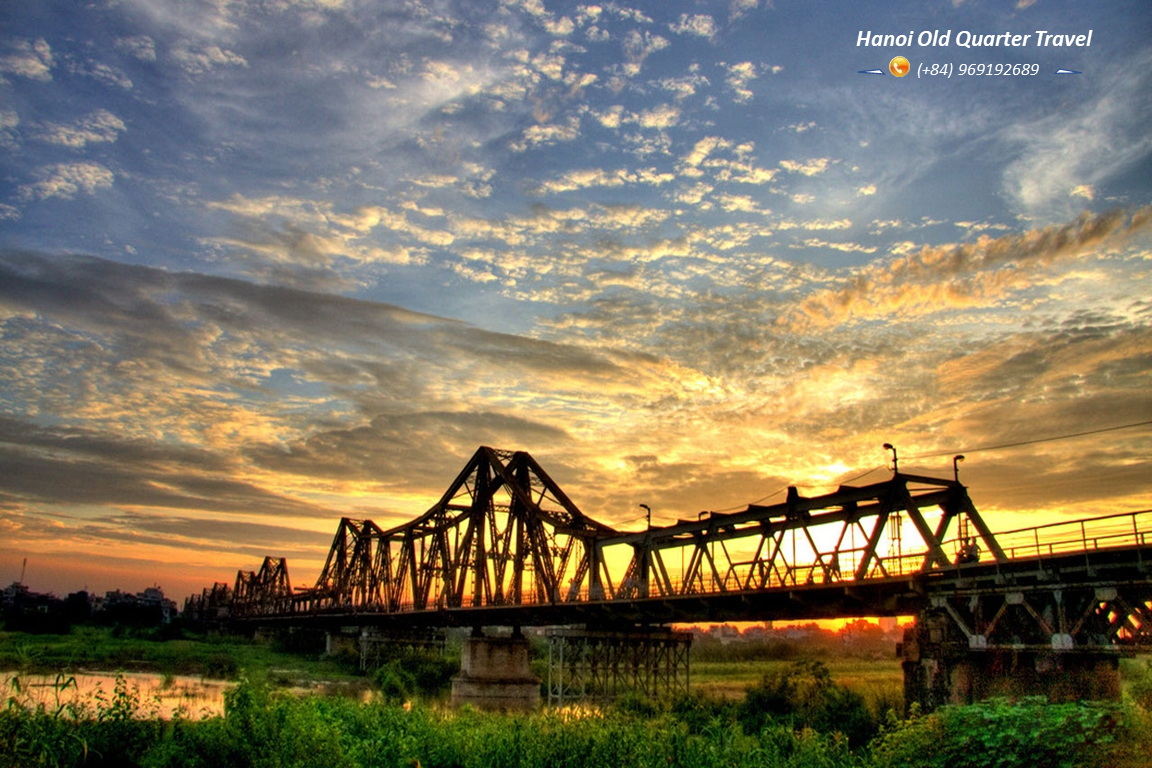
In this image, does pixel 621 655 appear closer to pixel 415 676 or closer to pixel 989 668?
pixel 415 676

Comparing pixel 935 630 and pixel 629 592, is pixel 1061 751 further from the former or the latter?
pixel 629 592

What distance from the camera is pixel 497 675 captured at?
57.7 m

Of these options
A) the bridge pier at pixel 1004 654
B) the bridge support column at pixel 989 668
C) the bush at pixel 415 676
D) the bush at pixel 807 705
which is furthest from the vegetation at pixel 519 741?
the bush at pixel 415 676

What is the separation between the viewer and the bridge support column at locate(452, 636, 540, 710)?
55812 millimetres

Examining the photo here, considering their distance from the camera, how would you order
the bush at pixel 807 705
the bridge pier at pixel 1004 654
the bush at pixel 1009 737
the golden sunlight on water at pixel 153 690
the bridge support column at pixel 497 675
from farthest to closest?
the bridge support column at pixel 497 675, the golden sunlight on water at pixel 153 690, the bush at pixel 807 705, the bridge pier at pixel 1004 654, the bush at pixel 1009 737

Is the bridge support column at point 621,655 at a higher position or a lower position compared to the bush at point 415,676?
higher

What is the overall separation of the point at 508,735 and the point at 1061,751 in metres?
15.8

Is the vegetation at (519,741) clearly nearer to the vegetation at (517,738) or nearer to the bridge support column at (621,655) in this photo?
the vegetation at (517,738)

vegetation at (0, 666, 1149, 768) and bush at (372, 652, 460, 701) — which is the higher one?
vegetation at (0, 666, 1149, 768)

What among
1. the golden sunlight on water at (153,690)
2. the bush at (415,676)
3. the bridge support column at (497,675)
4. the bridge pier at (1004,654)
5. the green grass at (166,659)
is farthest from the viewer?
the green grass at (166,659)

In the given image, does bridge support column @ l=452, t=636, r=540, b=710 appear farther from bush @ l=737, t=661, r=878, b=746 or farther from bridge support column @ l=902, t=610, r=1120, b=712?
bridge support column @ l=902, t=610, r=1120, b=712

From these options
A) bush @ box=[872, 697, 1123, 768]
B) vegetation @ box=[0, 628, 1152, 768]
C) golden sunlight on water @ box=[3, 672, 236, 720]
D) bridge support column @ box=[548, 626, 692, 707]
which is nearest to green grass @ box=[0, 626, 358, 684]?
golden sunlight on water @ box=[3, 672, 236, 720]

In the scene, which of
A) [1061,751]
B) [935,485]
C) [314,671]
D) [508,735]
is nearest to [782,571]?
[935,485]

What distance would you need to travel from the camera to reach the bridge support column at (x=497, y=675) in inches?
2197
